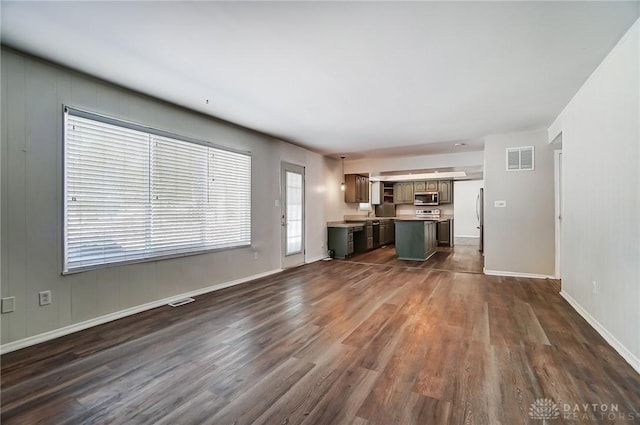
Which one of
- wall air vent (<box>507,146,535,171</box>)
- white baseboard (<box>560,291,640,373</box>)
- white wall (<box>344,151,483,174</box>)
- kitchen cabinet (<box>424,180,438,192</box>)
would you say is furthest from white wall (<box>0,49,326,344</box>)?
kitchen cabinet (<box>424,180,438,192</box>)

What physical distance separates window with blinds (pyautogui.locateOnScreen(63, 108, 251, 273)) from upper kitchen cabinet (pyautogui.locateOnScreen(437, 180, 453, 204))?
25.1 ft

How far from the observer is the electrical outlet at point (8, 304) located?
7.91 feet

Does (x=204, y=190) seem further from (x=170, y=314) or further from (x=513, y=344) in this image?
(x=513, y=344)

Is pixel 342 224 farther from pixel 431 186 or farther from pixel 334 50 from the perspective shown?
pixel 334 50

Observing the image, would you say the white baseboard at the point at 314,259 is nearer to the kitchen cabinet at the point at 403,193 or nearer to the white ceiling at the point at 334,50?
the white ceiling at the point at 334,50

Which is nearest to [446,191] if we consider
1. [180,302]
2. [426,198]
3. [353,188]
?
[426,198]

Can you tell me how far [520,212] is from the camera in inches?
201

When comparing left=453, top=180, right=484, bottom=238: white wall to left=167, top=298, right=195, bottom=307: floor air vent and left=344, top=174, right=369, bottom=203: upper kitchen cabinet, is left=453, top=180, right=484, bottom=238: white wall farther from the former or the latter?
left=167, top=298, right=195, bottom=307: floor air vent

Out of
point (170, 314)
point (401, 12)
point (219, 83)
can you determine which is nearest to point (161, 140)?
point (219, 83)

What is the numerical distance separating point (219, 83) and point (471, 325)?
142 inches

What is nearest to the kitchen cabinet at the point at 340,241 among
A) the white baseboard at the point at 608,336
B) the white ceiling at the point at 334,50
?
the white ceiling at the point at 334,50

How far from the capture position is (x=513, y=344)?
2.52 metres

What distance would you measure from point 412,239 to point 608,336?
4.43 m

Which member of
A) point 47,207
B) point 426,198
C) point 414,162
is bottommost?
point 47,207
